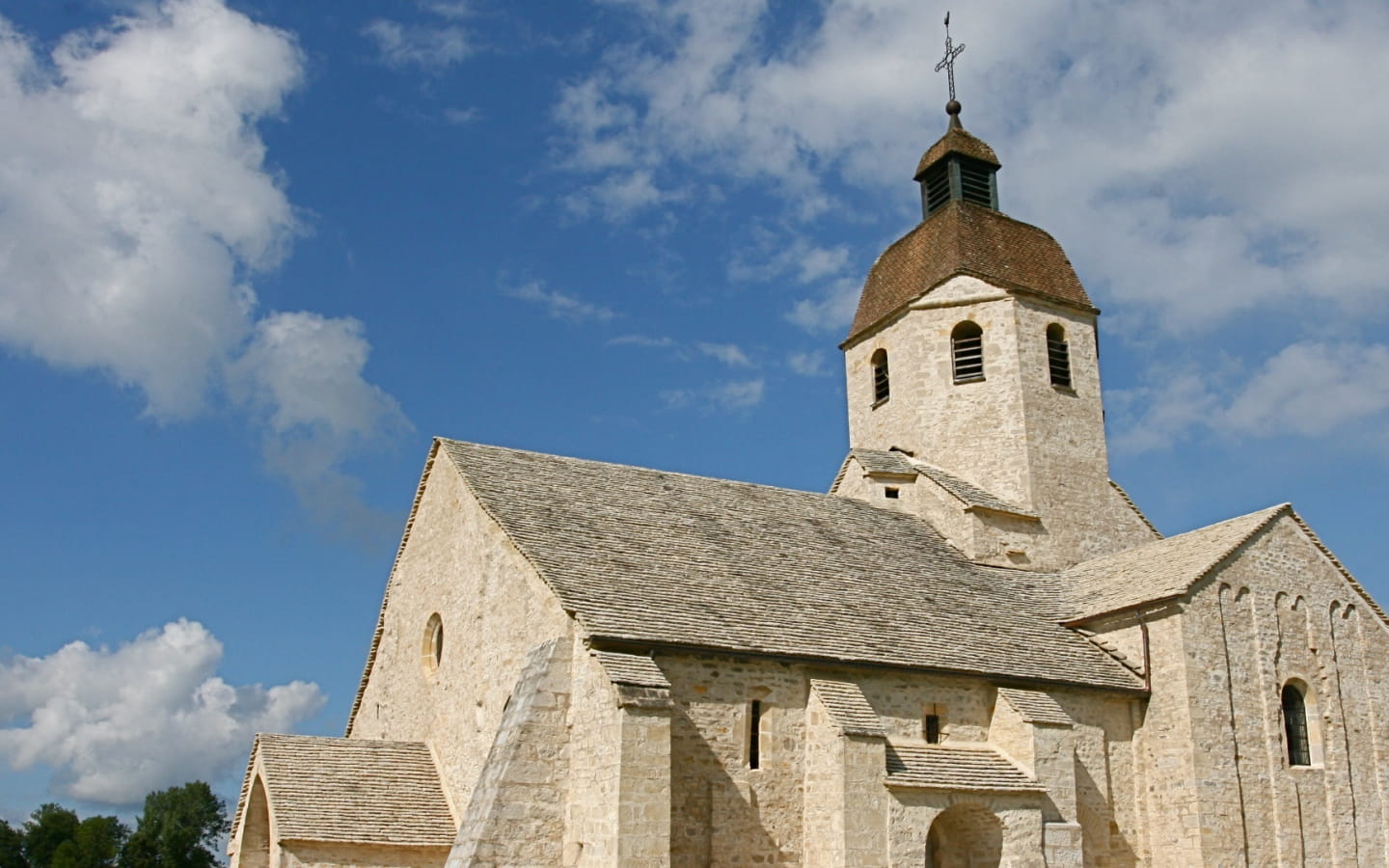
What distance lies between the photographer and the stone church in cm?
1577

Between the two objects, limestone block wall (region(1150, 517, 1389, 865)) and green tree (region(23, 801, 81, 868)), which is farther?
green tree (region(23, 801, 81, 868))

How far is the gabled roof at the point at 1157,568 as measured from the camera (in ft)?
66.3

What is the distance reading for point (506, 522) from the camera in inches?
715

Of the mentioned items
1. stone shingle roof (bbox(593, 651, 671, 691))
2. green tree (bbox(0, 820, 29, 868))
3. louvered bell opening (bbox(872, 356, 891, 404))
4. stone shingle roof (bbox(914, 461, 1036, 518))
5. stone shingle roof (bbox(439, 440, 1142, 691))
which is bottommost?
green tree (bbox(0, 820, 29, 868))

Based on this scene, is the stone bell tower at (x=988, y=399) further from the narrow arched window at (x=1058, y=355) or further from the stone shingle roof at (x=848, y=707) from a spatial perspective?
the stone shingle roof at (x=848, y=707)

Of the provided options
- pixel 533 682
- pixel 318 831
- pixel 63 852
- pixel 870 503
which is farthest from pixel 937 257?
pixel 63 852

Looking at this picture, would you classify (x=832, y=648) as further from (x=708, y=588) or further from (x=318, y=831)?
(x=318, y=831)

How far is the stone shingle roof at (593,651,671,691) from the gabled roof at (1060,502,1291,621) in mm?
9113

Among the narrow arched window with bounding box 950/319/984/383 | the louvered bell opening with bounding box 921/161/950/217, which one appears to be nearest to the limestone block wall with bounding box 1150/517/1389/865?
the narrow arched window with bounding box 950/319/984/383

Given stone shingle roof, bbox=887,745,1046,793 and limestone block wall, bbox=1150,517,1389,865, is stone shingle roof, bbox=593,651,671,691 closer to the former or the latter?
stone shingle roof, bbox=887,745,1046,793

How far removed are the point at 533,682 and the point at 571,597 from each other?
1.22 m

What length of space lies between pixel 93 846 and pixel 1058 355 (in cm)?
5843

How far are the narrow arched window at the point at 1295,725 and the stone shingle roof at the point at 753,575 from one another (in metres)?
2.95

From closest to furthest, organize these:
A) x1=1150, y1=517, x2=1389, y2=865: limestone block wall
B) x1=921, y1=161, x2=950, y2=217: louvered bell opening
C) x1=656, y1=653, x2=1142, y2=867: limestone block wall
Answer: x1=656, y1=653, x2=1142, y2=867: limestone block wall → x1=1150, y1=517, x2=1389, y2=865: limestone block wall → x1=921, y1=161, x2=950, y2=217: louvered bell opening
